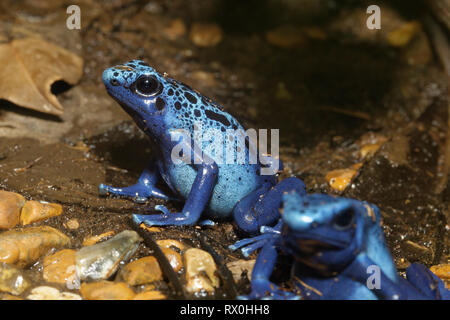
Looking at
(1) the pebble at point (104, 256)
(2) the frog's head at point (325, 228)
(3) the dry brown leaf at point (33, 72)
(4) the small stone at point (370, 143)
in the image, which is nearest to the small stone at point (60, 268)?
(1) the pebble at point (104, 256)

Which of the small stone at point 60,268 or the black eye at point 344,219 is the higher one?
the black eye at point 344,219

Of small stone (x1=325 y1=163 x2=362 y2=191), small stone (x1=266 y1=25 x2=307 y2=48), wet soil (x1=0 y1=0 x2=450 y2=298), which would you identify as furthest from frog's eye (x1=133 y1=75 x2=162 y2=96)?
small stone (x1=266 y1=25 x2=307 y2=48)

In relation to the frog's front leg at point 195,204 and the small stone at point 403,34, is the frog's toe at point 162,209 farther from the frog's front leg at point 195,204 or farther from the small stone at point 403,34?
the small stone at point 403,34

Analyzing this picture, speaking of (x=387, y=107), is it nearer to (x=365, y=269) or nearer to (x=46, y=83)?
(x=365, y=269)

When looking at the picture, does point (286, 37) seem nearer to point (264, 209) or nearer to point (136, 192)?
point (136, 192)

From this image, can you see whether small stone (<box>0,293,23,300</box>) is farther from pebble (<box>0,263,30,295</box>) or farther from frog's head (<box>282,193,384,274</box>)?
frog's head (<box>282,193,384,274</box>)

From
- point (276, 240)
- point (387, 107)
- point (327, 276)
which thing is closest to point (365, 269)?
point (327, 276)
